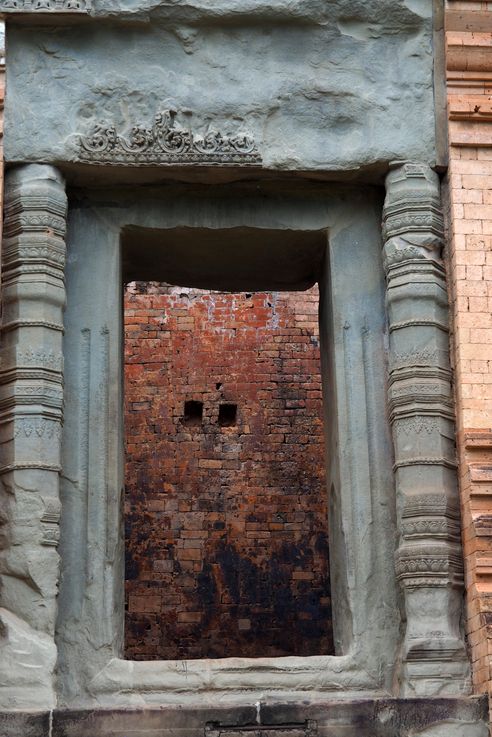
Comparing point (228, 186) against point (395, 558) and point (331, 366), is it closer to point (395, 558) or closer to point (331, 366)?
point (331, 366)

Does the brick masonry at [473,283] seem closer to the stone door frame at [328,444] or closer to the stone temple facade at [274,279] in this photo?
the stone temple facade at [274,279]

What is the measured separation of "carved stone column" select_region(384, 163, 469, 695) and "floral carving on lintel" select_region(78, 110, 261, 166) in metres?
0.94

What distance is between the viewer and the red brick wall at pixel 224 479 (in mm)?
13336

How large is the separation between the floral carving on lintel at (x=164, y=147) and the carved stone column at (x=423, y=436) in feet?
3.08

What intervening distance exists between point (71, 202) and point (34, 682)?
2913 mm

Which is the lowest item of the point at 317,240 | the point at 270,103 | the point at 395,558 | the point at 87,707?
the point at 87,707

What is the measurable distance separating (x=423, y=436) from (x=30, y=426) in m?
2.18

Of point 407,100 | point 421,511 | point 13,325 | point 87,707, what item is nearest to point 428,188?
point 407,100

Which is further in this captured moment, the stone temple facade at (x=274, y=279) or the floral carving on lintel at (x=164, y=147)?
the floral carving on lintel at (x=164, y=147)

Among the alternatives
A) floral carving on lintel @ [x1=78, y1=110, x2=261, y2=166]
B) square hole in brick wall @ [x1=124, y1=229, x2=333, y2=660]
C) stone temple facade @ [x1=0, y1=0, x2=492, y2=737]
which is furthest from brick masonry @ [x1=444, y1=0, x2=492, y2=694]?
square hole in brick wall @ [x1=124, y1=229, x2=333, y2=660]

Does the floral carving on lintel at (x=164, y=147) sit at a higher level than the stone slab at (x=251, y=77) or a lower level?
lower

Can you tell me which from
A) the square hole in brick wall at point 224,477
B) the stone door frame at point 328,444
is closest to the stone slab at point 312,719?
the stone door frame at point 328,444

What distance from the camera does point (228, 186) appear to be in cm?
805

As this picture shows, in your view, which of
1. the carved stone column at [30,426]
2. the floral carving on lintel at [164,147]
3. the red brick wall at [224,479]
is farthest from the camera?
the red brick wall at [224,479]
